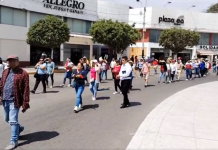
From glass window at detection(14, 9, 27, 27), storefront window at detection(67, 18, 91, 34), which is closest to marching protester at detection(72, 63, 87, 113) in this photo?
glass window at detection(14, 9, 27, 27)

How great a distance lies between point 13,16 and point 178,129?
80.1 ft

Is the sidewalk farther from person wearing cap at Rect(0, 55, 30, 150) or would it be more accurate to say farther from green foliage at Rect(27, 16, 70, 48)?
green foliage at Rect(27, 16, 70, 48)

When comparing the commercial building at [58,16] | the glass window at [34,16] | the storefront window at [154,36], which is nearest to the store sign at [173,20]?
the storefront window at [154,36]

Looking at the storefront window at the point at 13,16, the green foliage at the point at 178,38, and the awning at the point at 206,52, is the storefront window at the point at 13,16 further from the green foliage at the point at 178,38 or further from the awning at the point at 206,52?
the awning at the point at 206,52

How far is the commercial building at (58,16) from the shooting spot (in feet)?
85.0

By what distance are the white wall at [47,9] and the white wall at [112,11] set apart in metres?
1.24

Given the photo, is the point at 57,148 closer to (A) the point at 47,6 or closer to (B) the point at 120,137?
(B) the point at 120,137

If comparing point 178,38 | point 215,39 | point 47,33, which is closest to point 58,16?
point 47,33

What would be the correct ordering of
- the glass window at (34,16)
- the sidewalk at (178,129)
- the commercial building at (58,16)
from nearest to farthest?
the sidewalk at (178,129), the commercial building at (58,16), the glass window at (34,16)

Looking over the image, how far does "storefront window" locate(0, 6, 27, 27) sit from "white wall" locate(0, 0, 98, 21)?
526mm

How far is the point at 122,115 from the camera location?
25.3 ft

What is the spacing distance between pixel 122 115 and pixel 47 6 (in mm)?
24742

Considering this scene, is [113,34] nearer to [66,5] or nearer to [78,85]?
[66,5]

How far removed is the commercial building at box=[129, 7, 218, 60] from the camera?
147 ft
